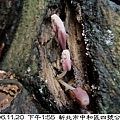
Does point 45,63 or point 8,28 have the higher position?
point 8,28

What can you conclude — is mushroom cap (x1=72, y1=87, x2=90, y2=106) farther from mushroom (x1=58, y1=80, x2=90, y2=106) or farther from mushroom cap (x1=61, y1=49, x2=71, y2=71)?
mushroom cap (x1=61, y1=49, x2=71, y2=71)

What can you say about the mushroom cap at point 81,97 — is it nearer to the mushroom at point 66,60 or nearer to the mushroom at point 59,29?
the mushroom at point 66,60

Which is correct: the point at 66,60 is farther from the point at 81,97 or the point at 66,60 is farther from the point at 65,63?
the point at 81,97

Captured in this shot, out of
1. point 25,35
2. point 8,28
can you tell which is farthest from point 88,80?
point 8,28

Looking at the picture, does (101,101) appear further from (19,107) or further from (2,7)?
(2,7)

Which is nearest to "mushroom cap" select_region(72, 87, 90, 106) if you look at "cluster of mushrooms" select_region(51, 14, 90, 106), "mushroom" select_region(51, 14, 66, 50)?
"cluster of mushrooms" select_region(51, 14, 90, 106)

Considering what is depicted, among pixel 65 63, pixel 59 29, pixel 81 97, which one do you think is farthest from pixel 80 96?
pixel 59 29
